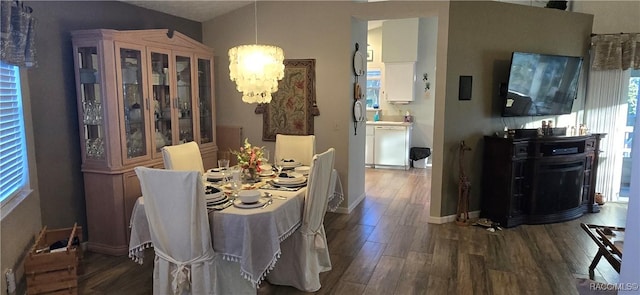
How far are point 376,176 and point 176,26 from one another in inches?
159

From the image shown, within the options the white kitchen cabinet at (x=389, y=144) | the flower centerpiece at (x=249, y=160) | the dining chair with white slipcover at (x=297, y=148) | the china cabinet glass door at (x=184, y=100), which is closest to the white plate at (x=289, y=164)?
the dining chair with white slipcover at (x=297, y=148)

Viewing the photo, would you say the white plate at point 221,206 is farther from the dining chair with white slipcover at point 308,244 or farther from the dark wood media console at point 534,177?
the dark wood media console at point 534,177

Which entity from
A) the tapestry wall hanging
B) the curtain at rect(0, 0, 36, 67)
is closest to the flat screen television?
the tapestry wall hanging

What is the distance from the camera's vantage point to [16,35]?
94.7 inches

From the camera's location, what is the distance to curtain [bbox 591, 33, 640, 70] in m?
4.87

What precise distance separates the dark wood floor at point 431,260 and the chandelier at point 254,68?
5.11ft

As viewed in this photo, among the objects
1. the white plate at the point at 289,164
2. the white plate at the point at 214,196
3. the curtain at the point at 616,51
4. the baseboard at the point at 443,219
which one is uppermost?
the curtain at the point at 616,51

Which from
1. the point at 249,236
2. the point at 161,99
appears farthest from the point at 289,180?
the point at 161,99

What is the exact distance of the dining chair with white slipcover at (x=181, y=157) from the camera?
3373mm

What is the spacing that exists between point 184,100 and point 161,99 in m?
0.34

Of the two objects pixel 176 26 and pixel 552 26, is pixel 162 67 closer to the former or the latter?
pixel 176 26

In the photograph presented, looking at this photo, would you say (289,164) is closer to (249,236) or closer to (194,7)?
(249,236)

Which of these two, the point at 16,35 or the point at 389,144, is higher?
the point at 16,35

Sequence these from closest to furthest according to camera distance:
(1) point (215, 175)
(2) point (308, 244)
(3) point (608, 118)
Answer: (2) point (308, 244)
(1) point (215, 175)
(3) point (608, 118)
